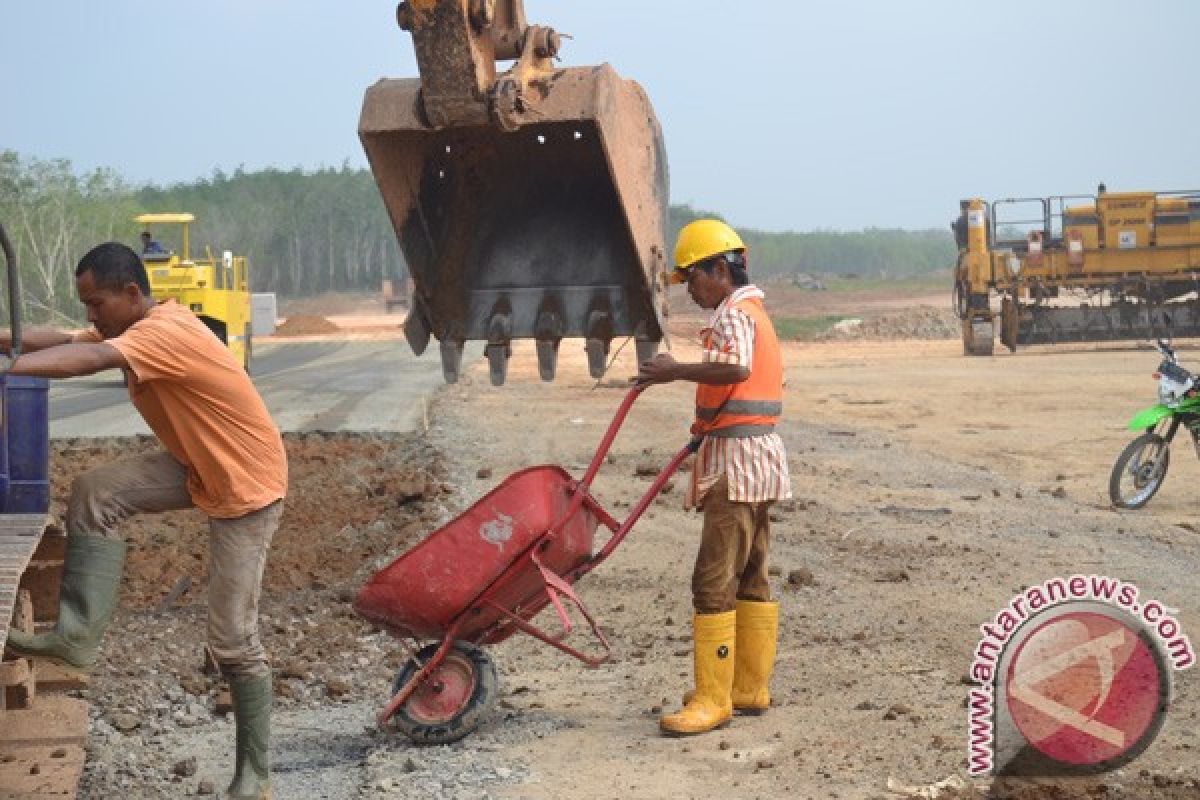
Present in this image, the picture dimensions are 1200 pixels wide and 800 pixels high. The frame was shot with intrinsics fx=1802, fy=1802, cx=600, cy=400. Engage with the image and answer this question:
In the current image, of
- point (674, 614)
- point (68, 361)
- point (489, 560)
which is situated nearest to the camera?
point (68, 361)

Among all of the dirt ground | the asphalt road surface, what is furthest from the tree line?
the dirt ground

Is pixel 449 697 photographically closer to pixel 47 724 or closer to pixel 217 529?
pixel 217 529

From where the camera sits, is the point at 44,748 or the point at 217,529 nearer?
the point at 217,529

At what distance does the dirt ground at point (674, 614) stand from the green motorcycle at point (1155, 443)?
0.84 feet

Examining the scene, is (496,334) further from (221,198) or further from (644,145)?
(221,198)

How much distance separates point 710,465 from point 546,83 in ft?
8.85

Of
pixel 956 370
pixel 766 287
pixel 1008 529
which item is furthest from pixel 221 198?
pixel 1008 529

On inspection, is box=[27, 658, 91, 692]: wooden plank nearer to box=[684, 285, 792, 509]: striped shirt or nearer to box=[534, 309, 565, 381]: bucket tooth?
box=[684, 285, 792, 509]: striped shirt

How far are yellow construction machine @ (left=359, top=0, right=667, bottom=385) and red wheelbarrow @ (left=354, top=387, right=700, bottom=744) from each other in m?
2.31

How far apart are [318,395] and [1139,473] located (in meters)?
14.0

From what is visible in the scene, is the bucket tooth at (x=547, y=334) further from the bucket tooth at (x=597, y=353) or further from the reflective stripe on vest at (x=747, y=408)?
the reflective stripe on vest at (x=747, y=408)

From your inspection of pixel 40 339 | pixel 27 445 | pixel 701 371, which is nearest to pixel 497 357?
pixel 701 371

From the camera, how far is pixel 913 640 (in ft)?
25.8

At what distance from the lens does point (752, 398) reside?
673cm
